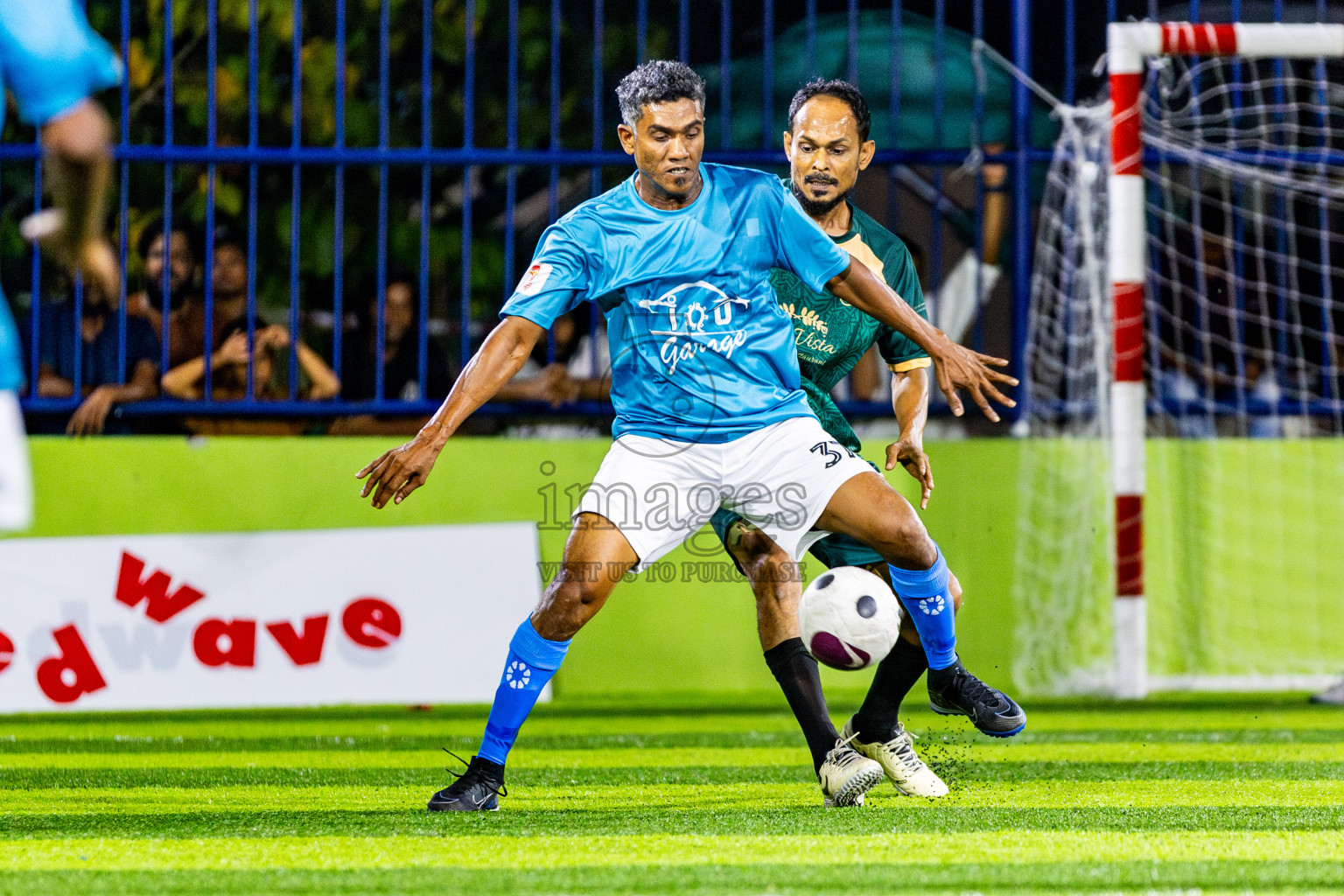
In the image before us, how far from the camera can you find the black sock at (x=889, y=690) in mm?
4855

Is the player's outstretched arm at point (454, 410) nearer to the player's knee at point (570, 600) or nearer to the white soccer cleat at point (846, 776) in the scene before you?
the player's knee at point (570, 600)

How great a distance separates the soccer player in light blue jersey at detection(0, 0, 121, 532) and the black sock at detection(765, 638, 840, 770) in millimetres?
2195

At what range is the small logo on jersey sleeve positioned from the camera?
436 centimetres

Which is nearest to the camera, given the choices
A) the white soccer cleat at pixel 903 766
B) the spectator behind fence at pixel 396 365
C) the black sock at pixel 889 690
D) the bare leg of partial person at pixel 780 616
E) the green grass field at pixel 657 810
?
the green grass field at pixel 657 810

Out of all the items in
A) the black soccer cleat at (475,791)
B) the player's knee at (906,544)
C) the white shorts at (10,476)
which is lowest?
the black soccer cleat at (475,791)

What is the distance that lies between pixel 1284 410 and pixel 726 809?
4.43 meters

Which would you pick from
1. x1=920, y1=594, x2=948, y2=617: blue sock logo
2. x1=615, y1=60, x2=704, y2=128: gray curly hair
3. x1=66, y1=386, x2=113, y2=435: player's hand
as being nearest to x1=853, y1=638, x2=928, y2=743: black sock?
x1=920, y1=594, x2=948, y2=617: blue sock logo

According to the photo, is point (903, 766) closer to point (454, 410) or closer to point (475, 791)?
point (475, 791)

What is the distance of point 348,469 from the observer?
7.60 metres

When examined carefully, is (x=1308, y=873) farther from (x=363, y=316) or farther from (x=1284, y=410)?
(x=363, y=316)

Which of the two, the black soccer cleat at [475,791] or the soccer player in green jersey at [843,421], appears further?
the soccer player in green jersey at [843,421]

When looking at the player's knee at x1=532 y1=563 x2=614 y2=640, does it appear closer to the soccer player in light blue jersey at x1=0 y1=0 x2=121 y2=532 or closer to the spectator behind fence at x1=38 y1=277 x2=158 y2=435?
the soccer player in light blue jersey at x1=0 y1=0 x2=121 y2=532

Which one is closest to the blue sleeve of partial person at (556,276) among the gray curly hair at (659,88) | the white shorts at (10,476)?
the gray curly hair at (659,88)

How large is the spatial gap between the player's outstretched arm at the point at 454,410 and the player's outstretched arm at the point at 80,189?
48.9 inches
